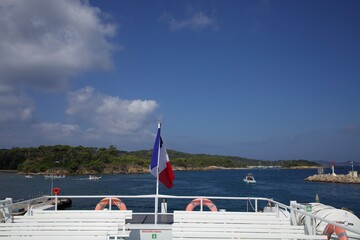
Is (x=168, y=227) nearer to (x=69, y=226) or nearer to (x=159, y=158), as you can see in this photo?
(x=159, y=158)

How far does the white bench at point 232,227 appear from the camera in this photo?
796cm

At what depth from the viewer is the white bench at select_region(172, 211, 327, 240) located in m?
7.96

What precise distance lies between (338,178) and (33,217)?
108245 millimetres

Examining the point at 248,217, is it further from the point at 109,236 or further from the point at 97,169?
the point at 97,169

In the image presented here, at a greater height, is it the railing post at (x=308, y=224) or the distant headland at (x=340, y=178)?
the railing post at (x=308, y=224)

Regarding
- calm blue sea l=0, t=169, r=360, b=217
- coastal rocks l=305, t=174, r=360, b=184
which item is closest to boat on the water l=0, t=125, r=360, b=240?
calm blue sea l=0, t=169, r=360, b=217

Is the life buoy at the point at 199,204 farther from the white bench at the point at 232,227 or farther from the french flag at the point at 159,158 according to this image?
the white bench at the point at 232,227

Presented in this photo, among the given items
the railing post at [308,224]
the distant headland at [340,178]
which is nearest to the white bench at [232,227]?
the railing post at [308,224]

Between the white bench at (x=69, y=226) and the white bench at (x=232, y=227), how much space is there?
1422 mm

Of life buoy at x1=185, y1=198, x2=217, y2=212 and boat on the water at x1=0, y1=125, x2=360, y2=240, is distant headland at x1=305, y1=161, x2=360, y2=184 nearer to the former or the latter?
life buoy at x1=185, y1=198, x2=217, y2=212

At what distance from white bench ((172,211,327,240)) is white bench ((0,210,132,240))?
142cm

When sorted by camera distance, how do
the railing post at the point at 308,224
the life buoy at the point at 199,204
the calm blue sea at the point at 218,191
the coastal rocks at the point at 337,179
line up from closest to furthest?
the railing post at the point at 308,224 → the life buoy at the point at 199,204 → the calm blue sea at the point at 218,191 → the coastal rocks at the point at 337,179

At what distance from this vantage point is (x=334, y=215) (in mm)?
10852

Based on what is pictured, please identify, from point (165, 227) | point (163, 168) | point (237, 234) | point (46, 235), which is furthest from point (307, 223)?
point (46, 235)
